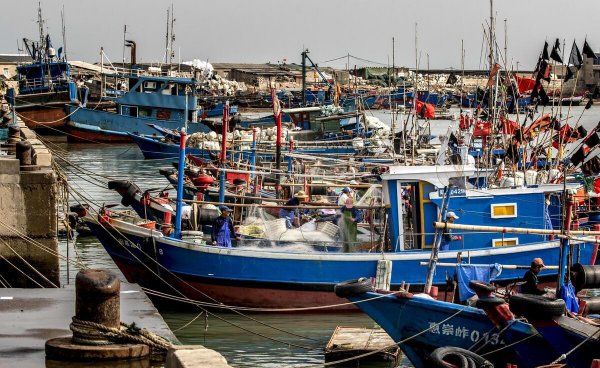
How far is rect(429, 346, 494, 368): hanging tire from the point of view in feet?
38.3

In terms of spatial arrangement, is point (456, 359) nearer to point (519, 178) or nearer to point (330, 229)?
point (330, 229)

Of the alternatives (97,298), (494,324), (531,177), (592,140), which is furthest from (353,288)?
(592,140)

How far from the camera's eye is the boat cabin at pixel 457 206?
17764 millimetres

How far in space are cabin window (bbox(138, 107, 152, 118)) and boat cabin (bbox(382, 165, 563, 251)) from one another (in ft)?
137

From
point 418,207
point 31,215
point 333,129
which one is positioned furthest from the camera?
point 333,129

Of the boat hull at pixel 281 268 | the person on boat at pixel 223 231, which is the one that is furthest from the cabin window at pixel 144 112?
the person on boat at pixel 223 231

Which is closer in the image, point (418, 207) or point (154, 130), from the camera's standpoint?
point (418, 207)

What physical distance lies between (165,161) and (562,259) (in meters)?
40.1

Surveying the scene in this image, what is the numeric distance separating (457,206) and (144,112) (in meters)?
42.8

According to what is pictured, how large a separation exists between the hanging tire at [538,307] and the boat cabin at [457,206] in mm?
5856

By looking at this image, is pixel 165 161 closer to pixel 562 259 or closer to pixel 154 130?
pixel 154 130

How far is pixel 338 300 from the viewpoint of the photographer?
1830cm

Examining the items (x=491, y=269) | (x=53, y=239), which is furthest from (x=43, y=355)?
(x=491, y=269)

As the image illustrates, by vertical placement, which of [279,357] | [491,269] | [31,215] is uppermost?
[31,215]
